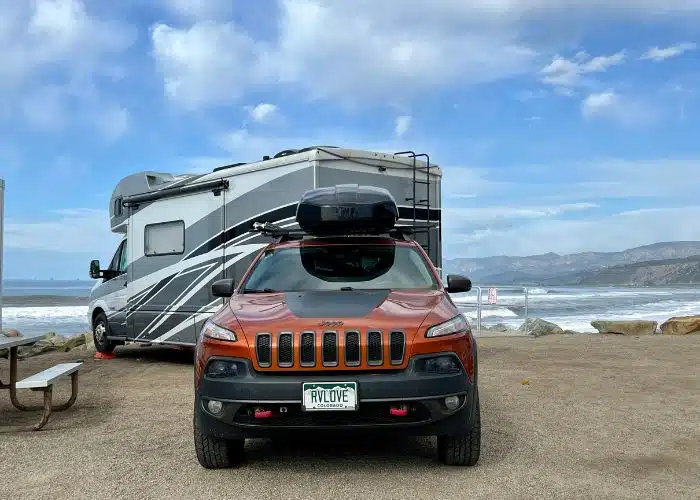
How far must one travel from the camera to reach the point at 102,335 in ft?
42.3

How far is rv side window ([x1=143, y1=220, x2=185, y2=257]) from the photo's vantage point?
433 inches

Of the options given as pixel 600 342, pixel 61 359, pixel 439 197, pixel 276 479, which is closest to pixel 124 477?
pixel 276 479

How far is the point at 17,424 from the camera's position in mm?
6723

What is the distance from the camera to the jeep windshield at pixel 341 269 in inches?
225

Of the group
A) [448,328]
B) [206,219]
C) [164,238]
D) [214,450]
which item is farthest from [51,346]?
[448,328]

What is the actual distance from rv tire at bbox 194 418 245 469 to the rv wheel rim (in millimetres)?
8656

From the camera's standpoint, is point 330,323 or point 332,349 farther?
point 330,323

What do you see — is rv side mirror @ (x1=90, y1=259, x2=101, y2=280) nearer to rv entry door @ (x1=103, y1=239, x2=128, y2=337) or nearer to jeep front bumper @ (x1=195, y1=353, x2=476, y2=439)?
rv entry door @ (x1=103, y1=239, x2=128, y2=337)

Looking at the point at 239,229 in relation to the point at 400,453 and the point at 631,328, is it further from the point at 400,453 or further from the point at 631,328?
the point at 631,328

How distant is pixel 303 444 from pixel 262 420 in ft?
4.18

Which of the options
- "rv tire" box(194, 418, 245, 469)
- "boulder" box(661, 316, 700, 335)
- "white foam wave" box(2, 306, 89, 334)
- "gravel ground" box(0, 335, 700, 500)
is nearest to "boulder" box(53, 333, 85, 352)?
"white foam wave" box(2, 306, 89, 334)

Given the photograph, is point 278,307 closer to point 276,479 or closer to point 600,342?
point 276,479

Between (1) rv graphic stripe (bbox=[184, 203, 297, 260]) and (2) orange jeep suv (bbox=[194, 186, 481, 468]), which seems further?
(1) rv graphic stripe (bbox=[184, 203, 297, 260])

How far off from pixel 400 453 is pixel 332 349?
52.0 inches
